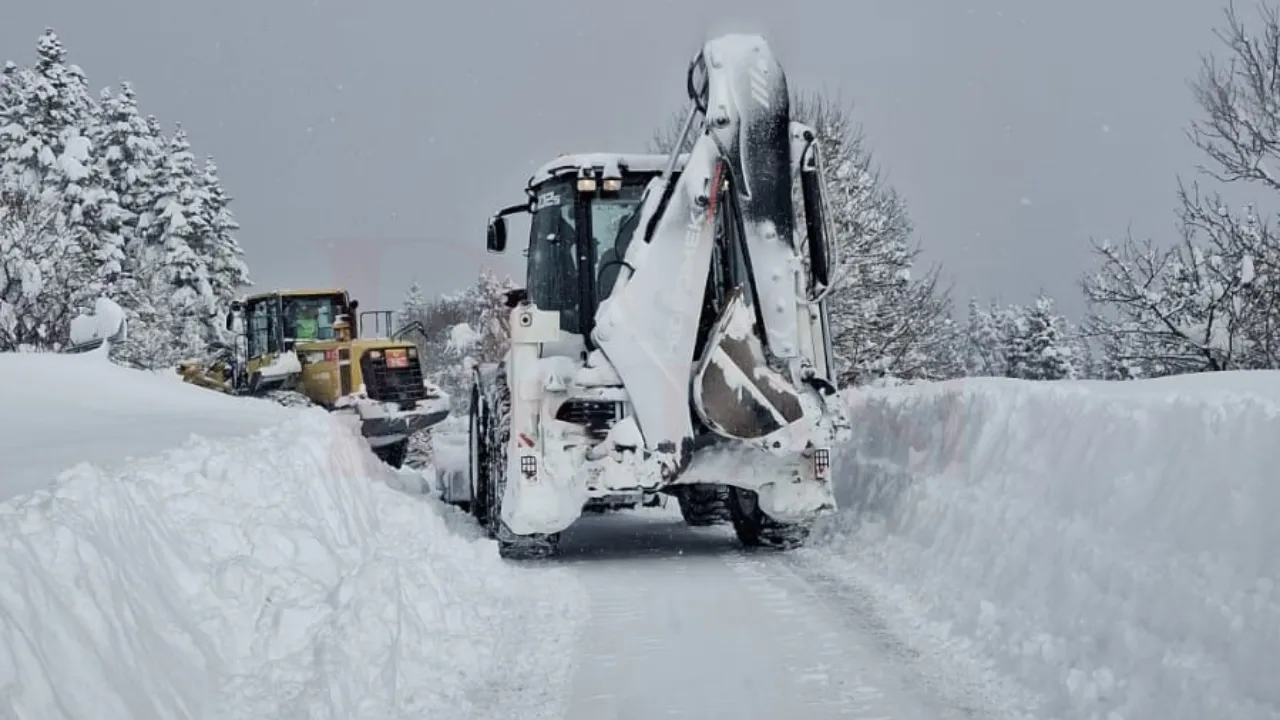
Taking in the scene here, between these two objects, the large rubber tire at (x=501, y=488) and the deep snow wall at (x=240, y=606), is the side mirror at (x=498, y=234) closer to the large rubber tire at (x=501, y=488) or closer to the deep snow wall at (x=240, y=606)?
→ the large rubber tire at (x=501, y=488)

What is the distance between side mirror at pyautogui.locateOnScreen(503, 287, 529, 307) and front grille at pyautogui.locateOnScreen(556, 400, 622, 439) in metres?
1.78

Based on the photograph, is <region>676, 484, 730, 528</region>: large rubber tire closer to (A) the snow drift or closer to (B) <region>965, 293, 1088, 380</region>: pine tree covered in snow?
(A) the snow drift

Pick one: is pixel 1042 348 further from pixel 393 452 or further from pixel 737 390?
pixel 737 390

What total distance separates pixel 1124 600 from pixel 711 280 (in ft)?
16.1

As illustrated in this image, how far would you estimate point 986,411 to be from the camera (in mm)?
9148

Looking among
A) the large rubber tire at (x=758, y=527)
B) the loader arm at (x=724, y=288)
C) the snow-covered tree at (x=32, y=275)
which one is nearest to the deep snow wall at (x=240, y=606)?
the loader arm at (x=724, y=288)

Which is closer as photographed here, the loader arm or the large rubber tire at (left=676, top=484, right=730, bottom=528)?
the loader arm

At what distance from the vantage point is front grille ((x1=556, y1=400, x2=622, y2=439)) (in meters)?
9.70

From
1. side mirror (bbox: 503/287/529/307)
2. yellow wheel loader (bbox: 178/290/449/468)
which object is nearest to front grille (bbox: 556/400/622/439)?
side mirror (bbox: 503/287/529/307)

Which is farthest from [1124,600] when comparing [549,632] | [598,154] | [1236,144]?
[1236,144]

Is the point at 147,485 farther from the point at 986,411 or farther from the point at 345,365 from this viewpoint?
the point at 345,365

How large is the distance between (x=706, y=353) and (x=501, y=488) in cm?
226

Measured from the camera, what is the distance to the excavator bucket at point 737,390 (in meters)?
9.44

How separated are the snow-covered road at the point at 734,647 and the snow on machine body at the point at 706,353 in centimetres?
72
